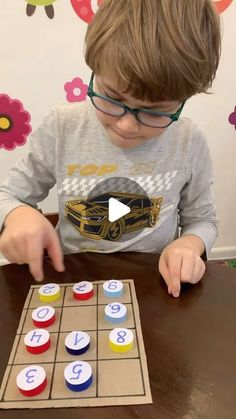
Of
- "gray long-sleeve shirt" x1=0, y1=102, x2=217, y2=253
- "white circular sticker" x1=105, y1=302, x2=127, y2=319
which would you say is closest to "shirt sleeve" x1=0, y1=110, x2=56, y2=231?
"gray long-sleeve shirt" x1=0, y1=102, x2=217, y2=253

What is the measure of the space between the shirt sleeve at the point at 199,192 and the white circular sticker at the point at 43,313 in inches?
16.2

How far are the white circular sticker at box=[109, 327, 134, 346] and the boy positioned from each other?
140mm

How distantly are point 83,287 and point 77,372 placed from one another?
0.18m

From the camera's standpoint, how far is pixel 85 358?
50 centimetres

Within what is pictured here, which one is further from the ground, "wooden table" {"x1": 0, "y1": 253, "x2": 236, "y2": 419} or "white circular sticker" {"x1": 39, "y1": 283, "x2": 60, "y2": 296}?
"white circular sticker" {"x1": 39, "y1": 283, "x2": 60, "y2": 296}

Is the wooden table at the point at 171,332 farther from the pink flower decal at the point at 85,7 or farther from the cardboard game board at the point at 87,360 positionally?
the pink flower decal at the point at 85,7

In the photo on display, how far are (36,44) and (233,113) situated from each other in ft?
2.78

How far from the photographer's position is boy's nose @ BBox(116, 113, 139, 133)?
65 centimetres

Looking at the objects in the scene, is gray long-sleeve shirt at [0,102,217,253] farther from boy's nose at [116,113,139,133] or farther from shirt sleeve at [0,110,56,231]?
boy's nose at [116,113,139,133]

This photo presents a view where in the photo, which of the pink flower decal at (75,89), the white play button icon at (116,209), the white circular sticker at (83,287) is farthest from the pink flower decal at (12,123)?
the white circular sticker at (83,287)

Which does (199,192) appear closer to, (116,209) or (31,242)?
(116,209)

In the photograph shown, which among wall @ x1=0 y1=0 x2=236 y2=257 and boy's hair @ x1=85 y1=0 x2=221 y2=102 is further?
wall @ x1=0 y1=0 x2=236 y2=257

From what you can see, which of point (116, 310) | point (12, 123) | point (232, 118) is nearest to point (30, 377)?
point (116, 310)

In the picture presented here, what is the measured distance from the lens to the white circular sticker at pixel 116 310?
1.85 feet
